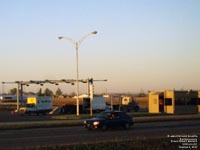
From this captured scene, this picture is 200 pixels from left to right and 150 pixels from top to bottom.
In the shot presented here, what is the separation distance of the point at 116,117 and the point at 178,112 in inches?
1235

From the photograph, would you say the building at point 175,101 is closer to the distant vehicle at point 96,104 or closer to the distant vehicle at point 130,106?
the distant vehicle at point 96,104

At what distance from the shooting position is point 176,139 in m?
23.4

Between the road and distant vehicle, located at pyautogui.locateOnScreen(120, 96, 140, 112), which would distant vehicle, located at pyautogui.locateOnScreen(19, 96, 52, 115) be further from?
the road

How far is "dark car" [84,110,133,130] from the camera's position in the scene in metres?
33.1

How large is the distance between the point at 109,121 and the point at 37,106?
125 ft

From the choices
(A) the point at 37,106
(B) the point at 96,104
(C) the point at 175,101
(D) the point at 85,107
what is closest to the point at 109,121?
(C) the point at 175,101

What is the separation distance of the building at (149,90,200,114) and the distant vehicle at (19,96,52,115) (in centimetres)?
1641

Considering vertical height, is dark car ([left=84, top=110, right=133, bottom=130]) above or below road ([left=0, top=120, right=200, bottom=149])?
above

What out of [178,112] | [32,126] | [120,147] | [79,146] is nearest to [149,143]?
[120,147]

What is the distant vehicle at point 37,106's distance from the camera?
6938 centimetres

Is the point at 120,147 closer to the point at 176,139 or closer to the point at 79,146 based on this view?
the point at 79,146

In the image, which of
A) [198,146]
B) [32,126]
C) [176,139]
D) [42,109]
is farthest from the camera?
[42,109]

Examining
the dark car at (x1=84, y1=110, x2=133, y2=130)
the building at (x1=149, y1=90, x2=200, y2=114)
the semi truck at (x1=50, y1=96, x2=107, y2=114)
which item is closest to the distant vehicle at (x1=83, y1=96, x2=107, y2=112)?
the semi truck at (x1=50, y1=96, x2=107, y2=114)

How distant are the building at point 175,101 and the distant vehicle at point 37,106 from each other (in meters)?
16.4
